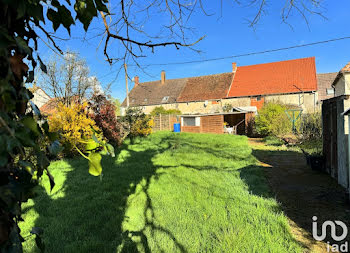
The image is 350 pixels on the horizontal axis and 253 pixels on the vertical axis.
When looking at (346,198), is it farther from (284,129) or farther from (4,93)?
(284,129)

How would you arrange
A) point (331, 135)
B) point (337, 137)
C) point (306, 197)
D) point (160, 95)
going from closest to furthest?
point (306, 197), point (337, 137), point (331, 135), point (160, 95)

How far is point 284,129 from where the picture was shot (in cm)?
1703

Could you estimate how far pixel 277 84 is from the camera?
29906mm

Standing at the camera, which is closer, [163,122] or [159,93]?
[163,122]

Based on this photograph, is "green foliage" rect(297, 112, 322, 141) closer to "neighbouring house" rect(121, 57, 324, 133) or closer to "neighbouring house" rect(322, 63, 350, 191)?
"neighbouring house" rect(121, 57, 324, 133)

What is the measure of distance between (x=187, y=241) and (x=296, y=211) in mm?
2436

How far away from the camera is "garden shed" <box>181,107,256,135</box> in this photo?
21.5 meters

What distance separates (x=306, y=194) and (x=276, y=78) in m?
28.9

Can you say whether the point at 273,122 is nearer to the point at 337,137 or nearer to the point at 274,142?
the point at 274,142

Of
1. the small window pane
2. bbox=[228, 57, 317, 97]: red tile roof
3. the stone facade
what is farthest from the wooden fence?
the small window pane

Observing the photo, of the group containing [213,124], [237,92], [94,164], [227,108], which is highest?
[237,92]

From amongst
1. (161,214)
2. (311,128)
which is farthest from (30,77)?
(311,128)

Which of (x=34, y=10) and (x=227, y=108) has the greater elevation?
(x=227, y=108)

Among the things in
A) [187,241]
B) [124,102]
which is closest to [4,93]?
[187,241]
